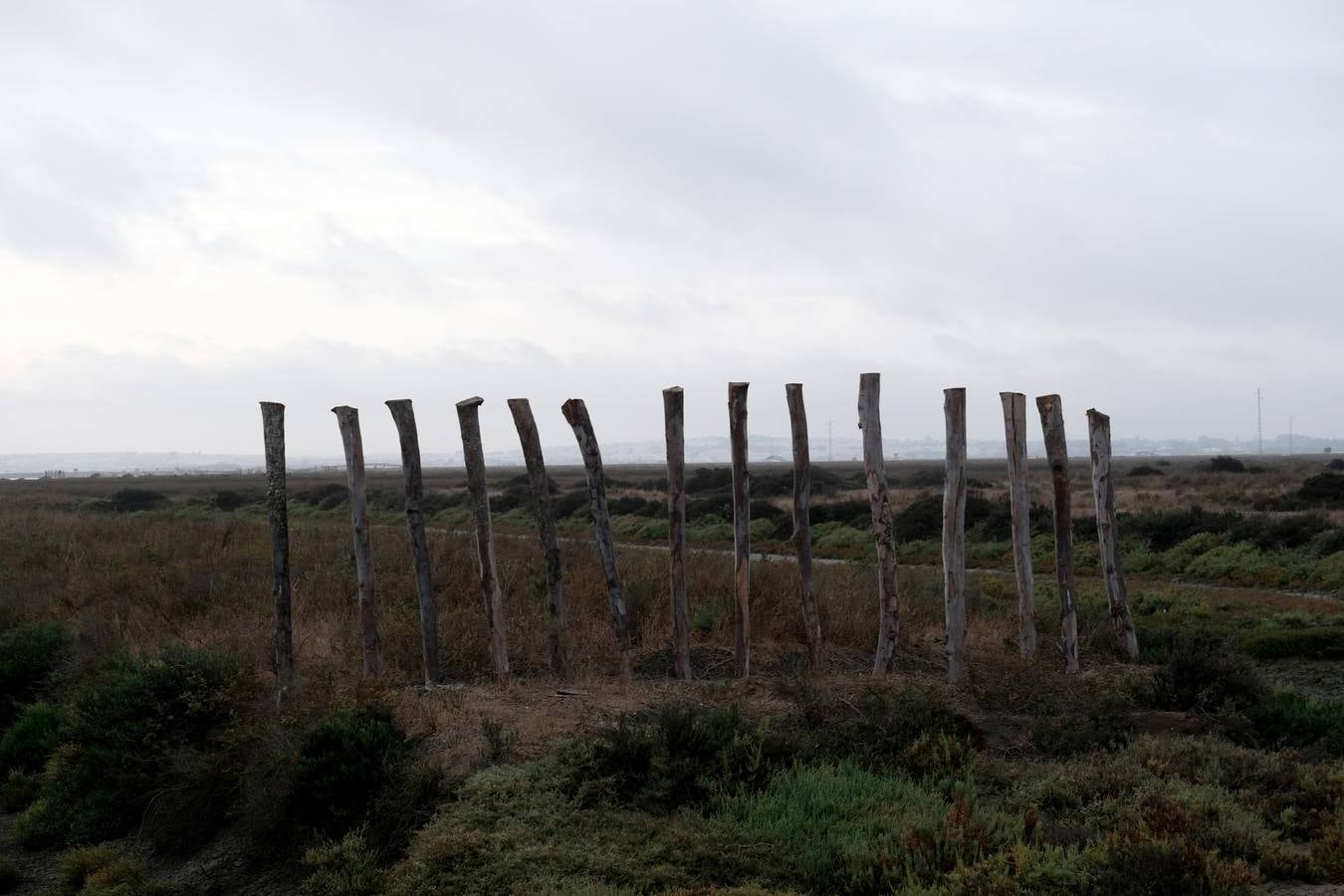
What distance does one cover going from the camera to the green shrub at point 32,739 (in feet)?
30.9

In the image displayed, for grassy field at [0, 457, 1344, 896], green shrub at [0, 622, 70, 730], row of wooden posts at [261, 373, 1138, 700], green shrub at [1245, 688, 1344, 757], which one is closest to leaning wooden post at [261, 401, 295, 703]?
row of wooden posts at [261, 373, 1138, 700]

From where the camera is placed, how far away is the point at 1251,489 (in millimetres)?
36281

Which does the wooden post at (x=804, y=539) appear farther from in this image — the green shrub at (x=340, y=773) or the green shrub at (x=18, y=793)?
the green shrub at (x=18, y=793)

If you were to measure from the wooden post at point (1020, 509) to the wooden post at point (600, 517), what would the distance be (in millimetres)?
3648

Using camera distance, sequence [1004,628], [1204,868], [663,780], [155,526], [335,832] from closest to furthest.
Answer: [1204,868]
[663,780]
[335,832]
[1004,628]
[155,526]

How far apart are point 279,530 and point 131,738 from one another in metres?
1.97

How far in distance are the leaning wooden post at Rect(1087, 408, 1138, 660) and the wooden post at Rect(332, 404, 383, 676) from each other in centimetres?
695

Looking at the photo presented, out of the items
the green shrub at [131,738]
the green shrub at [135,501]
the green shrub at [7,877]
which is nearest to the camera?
the green shrub at [7,877]

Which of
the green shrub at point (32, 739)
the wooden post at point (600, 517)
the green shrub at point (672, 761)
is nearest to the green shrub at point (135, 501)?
the green shrub at point (32, 739)

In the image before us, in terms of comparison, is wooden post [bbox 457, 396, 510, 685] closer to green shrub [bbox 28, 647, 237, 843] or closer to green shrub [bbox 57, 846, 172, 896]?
green shrub [bbox 28, 647, 237, 843]

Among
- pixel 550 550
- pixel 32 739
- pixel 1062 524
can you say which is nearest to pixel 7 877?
pixel 32 739

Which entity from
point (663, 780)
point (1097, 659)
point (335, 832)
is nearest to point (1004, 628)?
point (1097, 659)

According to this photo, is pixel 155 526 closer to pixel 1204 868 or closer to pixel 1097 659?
pixel 1097 659

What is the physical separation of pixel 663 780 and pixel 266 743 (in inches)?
118
